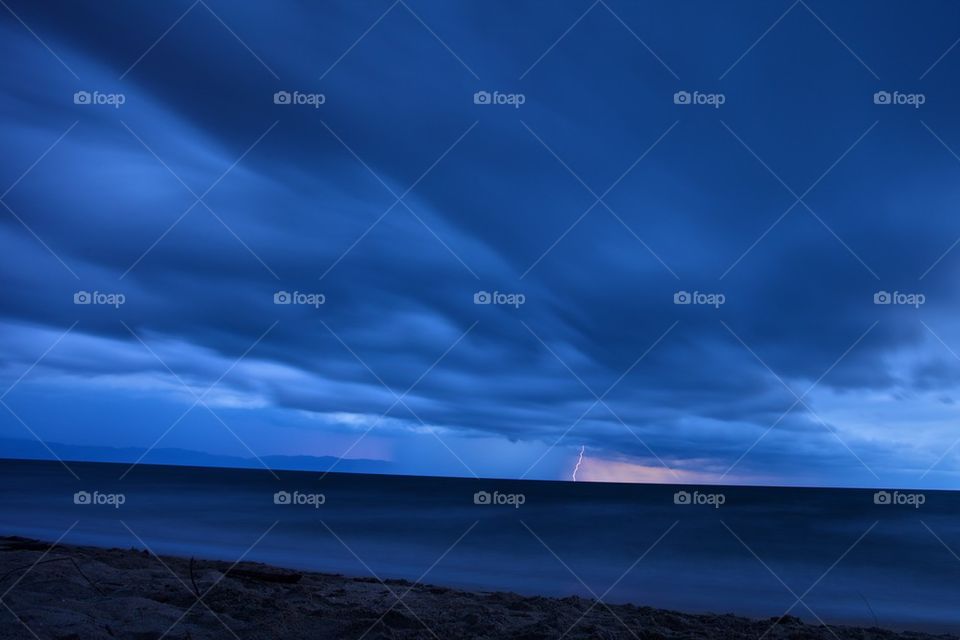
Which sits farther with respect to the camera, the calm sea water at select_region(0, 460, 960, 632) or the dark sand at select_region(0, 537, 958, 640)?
the calm sea water at select_region(0, 460, 960, 632)

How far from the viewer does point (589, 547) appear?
23281 millimetres

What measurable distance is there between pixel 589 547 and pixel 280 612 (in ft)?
56.7

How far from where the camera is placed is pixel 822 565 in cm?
2144

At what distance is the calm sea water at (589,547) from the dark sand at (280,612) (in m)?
3.58

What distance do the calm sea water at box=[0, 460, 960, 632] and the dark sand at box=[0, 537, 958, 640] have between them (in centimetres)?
358

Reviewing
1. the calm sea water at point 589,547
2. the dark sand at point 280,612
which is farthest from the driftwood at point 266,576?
the calm sea water at point 589,547

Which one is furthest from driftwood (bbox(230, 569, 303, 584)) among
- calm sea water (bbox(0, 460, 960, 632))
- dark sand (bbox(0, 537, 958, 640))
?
calm sea water (bbox(0, 460, 960, 632))

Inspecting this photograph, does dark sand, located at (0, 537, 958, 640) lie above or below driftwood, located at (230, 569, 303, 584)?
below

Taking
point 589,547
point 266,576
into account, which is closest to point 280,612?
point 266,576

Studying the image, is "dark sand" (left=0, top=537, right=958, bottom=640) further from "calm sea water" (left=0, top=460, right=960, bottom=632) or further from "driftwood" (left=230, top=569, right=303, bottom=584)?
"calm sea water" (left=0, top=460, right=960, bottom=632)

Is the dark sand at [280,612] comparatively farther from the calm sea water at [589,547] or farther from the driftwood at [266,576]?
the calm sea water at [589,547]

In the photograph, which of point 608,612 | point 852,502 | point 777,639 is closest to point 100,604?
point 608,612

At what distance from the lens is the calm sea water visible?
577 inches

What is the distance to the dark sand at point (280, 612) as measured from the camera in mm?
6492
